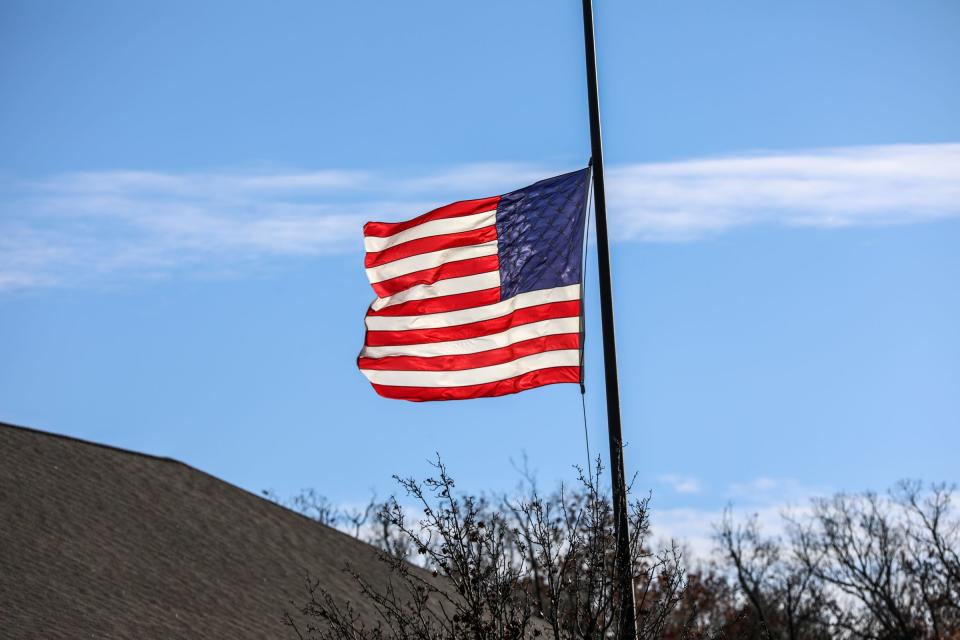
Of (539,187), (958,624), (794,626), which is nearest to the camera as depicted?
(539,187)

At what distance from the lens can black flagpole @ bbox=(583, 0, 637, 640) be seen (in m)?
9.49

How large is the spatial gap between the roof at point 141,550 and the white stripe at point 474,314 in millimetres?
3212

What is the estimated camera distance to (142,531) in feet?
58.9

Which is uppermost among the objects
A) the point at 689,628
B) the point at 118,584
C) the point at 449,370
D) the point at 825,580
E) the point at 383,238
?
the point at 825,580

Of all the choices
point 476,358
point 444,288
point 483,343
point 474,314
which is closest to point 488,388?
point 476,358

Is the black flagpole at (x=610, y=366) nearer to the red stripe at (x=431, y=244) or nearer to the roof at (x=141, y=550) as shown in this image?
the red stripe at (x=431, y=244)

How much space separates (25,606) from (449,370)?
5719mm

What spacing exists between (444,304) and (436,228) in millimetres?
723

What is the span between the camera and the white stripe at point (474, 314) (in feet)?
37.5

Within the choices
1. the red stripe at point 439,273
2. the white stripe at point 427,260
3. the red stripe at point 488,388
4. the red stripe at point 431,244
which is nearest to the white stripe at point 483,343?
the red stripe at point 488,388

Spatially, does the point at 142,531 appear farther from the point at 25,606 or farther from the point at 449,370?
the point at 449,370

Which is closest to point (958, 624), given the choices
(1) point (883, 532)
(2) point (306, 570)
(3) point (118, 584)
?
(1) point (883, 532)

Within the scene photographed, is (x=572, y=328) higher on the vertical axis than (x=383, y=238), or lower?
lower

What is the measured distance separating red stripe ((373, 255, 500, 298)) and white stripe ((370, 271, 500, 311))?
0.04m
